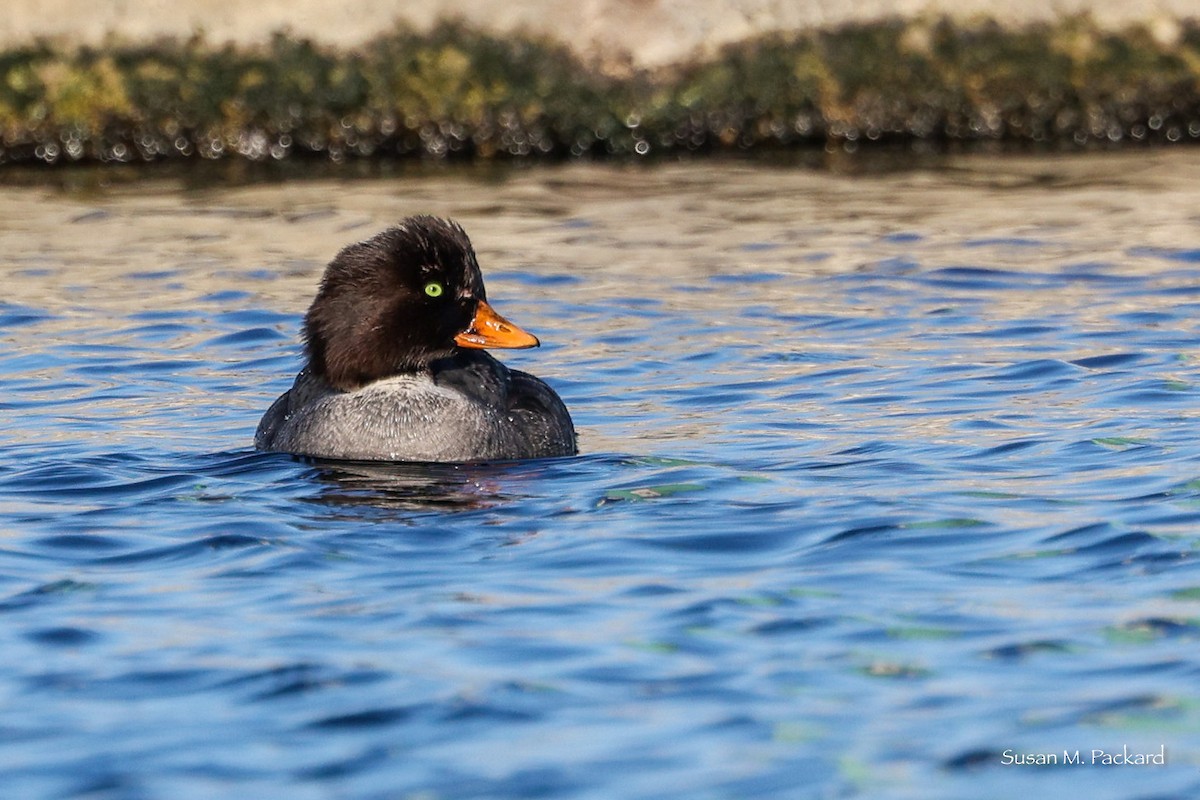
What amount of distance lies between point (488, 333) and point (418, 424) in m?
0.48

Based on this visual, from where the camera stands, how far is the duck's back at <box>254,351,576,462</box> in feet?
27.6

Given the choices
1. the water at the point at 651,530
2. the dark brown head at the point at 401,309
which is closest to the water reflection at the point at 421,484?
the water at the point at 651,530

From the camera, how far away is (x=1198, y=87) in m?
15.7

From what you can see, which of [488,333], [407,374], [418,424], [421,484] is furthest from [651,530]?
[407,374]

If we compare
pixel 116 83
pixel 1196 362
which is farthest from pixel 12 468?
pixel 116 83

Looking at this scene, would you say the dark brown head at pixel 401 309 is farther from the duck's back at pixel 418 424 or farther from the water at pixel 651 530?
the water at pixel 651 530

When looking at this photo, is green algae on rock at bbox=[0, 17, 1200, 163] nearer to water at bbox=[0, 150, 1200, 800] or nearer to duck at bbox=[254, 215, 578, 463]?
water at bbox=[0, 150, 1200, 800]

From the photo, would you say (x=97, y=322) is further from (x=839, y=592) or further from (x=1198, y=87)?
(x=1198, y=87)

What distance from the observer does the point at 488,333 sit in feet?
28.3

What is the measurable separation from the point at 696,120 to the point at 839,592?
10.2m

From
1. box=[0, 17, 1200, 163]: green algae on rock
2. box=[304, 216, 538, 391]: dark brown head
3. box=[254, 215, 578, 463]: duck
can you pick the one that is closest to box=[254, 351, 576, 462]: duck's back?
box=[254, 215, 578, 463]: duck

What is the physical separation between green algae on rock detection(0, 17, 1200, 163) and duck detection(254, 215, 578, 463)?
7191 mm

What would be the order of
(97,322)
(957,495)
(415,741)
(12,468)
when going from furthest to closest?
1. (97,322)
2. (12,468)
3. (957,495)
4. (415,741)

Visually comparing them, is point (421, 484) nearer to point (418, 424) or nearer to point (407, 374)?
point (418, 424)
